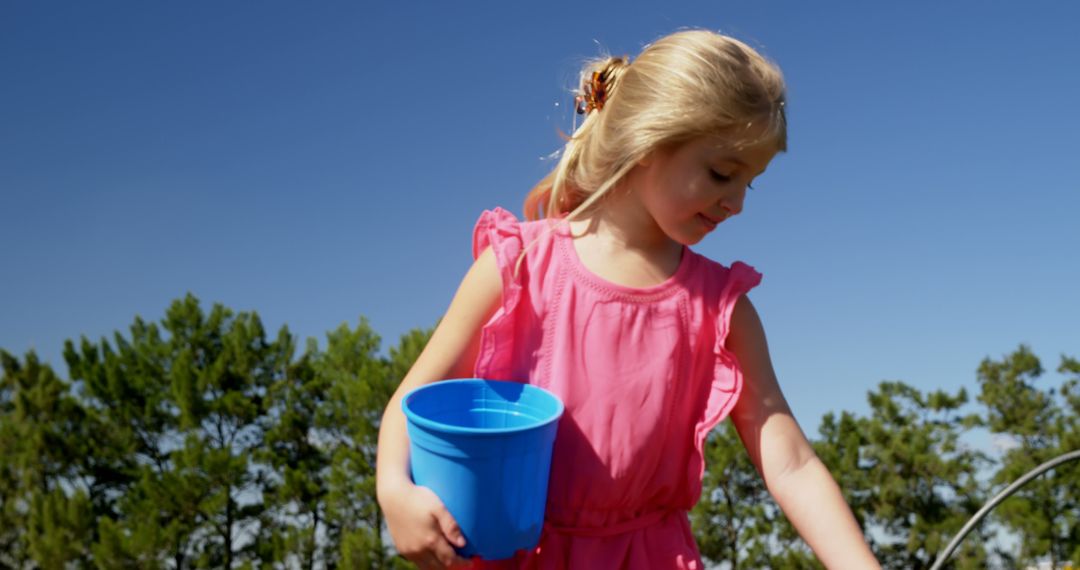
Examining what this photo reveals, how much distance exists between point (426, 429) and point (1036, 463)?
25.2 m

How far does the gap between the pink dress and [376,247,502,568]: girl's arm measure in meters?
0.06

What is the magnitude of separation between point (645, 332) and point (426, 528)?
25.6 inches

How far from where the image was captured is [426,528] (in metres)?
1.91

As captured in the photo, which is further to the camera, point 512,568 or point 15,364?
point 15,364

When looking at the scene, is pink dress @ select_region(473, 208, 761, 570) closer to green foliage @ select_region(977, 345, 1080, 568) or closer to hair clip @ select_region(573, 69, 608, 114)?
hair clip @ select_region(573, 69, 608, 114)

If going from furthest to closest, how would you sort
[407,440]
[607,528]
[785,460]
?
1. [785,460]
2. [607,528]
3. [407,440]

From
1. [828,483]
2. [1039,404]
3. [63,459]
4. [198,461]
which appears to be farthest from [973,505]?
[828,483]

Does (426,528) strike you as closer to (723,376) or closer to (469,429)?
(469,429)

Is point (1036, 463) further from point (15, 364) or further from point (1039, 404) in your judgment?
point (15, 364)

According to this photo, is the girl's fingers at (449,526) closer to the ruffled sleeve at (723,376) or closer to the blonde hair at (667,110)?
the ruffled sleeve at (723,376)

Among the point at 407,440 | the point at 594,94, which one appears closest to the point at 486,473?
the point at 407,440

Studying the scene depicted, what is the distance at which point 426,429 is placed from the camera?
6.15 ft

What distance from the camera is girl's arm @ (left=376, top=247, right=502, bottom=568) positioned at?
191cm

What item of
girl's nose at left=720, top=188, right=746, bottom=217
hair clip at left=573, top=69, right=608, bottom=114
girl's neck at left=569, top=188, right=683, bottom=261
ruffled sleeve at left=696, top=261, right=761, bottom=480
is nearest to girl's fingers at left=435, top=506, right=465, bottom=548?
ruffled sleeve at left=696, top=261, right=761, bottom=480
